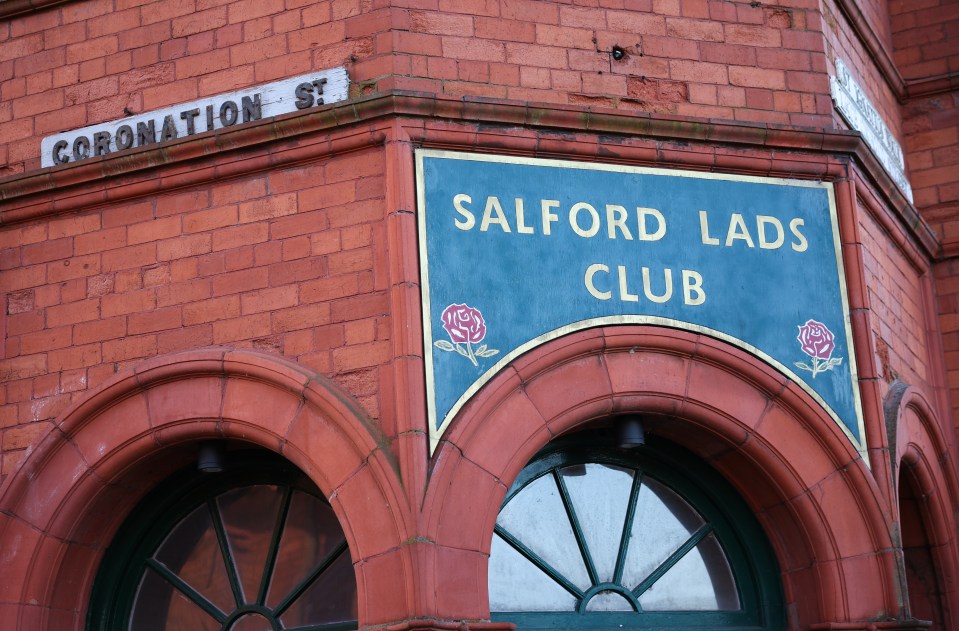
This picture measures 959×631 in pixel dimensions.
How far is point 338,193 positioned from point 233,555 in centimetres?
204

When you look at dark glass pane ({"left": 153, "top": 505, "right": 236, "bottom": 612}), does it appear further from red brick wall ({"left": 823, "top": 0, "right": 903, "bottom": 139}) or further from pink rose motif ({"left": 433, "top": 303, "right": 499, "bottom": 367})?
red brick wall ({"left": 823, "top": 0, "right": 903, "bottom": 139})

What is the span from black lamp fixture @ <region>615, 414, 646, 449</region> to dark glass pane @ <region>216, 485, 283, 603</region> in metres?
1.86

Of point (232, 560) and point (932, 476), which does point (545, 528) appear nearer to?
point (232, 560)

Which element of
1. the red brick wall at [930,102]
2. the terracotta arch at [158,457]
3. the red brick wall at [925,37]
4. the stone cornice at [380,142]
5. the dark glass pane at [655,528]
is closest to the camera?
the terracotta arch at [158,457]

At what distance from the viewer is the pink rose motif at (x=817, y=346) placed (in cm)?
766

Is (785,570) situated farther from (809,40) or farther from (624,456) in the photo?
(809,40)

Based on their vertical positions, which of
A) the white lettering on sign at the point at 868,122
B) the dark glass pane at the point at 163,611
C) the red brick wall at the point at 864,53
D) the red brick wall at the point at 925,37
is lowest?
the dark glass pane at the point at 163,611

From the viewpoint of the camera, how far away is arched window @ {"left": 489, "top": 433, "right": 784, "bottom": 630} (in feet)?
24.9

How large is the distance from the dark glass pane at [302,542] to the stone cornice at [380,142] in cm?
183

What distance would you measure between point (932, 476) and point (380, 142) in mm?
3865

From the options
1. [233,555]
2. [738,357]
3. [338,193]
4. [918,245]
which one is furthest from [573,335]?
[918,245]

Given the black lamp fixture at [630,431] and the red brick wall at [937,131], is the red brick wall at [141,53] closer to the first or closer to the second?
the black lamp fixture at [630,431]

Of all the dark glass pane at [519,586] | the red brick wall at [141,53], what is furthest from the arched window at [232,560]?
the red brick wall at [141,53]

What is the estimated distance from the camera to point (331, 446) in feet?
23.1
